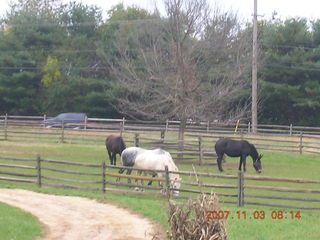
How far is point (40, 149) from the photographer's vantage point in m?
31.0

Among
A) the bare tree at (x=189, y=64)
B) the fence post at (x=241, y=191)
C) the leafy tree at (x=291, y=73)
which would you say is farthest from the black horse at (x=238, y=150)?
the leafy tree at (x=291, y=73)

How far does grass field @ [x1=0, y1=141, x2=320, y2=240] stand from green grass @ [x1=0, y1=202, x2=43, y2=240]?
1.35 ft

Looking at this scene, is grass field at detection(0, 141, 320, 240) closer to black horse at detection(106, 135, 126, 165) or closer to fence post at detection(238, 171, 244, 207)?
fence post at detection(238, 171, 244, 207)

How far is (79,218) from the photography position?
15148mm

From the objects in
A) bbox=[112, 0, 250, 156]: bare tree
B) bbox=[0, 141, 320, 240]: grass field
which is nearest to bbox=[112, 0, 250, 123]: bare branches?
bbox=[112, 0, 250, 156]: bare tree

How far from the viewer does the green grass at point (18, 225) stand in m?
13.0

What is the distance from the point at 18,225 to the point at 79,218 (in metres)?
1.71

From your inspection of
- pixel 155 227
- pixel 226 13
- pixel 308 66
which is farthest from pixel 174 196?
pixel 308 66

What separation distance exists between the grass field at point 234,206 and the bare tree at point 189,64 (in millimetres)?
2698

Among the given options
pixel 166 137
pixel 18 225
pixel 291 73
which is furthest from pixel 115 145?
pixel 291 73

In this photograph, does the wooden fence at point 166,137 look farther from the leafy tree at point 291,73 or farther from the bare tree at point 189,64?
the leafy tree at point 291,73

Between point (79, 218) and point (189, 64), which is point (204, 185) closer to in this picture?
point (79, 218)

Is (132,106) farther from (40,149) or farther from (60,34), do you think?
(60,34)

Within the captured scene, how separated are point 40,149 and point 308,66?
2350cm
